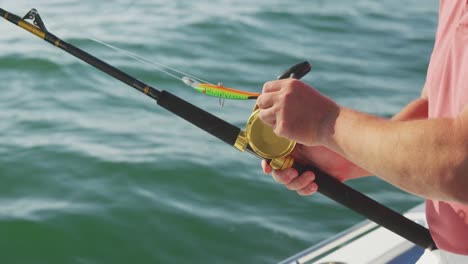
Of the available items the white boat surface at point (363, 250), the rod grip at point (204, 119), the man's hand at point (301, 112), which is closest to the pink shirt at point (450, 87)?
the man's hand at point (301, 112)

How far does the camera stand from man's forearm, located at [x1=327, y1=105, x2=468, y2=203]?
1411 mm

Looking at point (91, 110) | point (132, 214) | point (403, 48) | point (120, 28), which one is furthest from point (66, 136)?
point (403, 48)

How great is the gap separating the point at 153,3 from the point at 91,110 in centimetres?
278

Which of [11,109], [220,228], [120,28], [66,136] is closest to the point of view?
[220,228]

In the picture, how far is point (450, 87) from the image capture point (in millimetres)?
1590

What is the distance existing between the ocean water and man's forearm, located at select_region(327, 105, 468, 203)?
198 cm

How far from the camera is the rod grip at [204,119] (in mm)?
1870

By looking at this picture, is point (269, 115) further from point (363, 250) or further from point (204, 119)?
point (363, 250)

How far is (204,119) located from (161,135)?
8.82ft

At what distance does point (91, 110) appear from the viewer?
4.84 meters

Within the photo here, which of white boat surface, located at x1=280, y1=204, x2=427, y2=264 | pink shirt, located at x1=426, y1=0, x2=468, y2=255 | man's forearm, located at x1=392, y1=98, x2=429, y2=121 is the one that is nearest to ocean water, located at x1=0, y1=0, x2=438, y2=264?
white boat surface, located at x1=280, y1=204, x2=427, y2=264

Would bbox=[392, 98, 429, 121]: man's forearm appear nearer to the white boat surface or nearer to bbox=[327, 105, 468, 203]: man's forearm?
bbox=[327, 105, 468, 203]: man's forearm

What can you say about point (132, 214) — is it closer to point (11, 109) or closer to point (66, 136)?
point (66, 136)

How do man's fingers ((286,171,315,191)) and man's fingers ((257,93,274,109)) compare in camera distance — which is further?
man's fingers ((286,171,315,191))
